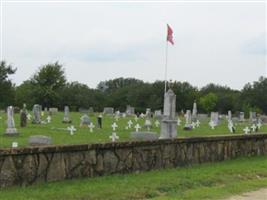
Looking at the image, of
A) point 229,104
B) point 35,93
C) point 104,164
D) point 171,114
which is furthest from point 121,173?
point 229,104

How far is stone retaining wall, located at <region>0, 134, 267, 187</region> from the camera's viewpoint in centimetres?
970

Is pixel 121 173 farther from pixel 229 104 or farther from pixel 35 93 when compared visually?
pixel 229 104

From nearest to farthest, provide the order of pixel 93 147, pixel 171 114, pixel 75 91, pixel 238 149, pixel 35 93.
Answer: pixel 93 147 → pixel 238 149 → pixel 171 114 → pixel 35 93 → pixel 75 91

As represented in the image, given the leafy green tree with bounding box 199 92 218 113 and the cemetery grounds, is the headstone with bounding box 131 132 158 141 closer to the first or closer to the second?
the cemetery grounds

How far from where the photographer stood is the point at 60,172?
412 inches

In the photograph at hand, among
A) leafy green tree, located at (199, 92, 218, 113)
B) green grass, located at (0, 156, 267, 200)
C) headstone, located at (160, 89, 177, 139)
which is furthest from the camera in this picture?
leafy green tree, located at (199, 92, 218, 113)

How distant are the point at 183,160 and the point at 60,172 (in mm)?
4387

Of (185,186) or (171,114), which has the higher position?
(171,114)

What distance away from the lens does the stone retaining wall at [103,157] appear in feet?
31.8

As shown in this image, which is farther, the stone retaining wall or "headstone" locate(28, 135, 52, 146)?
"headstone" locate(28, 135, 52, 146)

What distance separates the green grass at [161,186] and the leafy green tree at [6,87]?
205ft

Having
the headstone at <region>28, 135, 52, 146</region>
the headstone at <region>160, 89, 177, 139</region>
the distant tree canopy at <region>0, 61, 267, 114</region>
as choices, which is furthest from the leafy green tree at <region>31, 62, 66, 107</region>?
the headstone at <region>28, 135, 52, 146</region>

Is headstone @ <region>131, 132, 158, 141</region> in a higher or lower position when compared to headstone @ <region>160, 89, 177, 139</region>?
lower

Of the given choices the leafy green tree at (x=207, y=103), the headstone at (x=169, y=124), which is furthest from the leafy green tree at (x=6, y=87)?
the headstone at (x=169, y=124)
